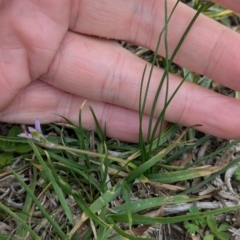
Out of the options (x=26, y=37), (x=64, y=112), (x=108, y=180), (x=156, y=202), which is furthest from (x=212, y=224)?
(x=26, y=37)

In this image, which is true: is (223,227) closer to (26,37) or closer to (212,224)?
(212,224)

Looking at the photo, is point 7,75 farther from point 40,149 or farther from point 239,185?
point 239,185

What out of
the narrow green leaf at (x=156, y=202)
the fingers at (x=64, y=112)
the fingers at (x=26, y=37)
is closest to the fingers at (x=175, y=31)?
the fingers at (x=26, y=37)

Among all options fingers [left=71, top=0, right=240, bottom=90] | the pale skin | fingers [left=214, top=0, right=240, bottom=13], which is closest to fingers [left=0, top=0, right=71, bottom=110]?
the pale skin

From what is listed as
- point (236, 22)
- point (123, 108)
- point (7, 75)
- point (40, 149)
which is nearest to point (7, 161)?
point (40, 149)

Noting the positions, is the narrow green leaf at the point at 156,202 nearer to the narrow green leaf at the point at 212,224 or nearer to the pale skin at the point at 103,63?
the narrow green leaf at the point at 212,224

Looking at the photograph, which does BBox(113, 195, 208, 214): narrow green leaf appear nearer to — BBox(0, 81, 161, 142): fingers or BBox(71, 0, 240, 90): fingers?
BBox(0, 81, 161, 142): fingers

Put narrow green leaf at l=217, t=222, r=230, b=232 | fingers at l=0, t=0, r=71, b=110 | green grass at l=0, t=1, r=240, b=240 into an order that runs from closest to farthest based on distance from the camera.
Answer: green grass at l=0, t=1, r=240, b=240 → narrow green leaf at l=217, t=222, r=230, b=232 → fingers at l=0, t=0, r=71, b=110
